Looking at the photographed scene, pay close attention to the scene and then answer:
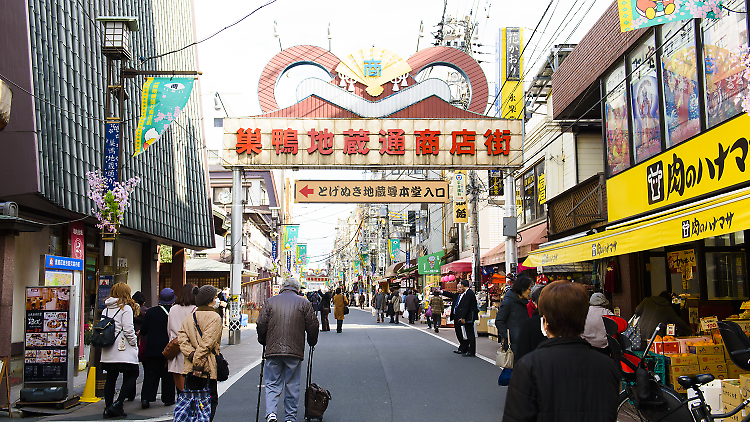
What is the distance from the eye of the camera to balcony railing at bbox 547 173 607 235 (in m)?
14.3

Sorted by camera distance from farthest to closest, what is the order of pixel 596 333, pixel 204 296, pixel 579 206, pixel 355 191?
pixel 355 191 < pixel 579 206 < pixel 596 333 < pixel 204 296

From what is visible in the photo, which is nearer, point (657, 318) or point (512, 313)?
point (512, 313)

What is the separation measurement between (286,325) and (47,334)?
14.0 feet

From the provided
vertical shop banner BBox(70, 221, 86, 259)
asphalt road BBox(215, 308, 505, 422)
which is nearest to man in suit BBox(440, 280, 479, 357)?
asphalt road BBox(215, 308, 505, 422)

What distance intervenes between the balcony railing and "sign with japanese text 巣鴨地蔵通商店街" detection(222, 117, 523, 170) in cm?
208

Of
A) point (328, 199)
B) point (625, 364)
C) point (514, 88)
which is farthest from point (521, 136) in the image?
point (625, 364)

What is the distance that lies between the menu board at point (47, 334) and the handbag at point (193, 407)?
360 cm

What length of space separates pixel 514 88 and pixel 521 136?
362 cm

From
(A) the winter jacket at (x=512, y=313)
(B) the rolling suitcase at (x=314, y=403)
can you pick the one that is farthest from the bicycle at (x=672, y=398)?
(B) the rolling suitcase at (x=314, y=403)

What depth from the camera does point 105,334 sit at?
814cm

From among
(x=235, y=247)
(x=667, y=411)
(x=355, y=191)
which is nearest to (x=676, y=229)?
(x=667, y=411)

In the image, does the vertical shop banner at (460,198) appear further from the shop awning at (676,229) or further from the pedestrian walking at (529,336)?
the pedestrian walking at (529,336)

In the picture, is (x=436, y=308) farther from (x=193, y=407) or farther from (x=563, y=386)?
(x=563, y=386)

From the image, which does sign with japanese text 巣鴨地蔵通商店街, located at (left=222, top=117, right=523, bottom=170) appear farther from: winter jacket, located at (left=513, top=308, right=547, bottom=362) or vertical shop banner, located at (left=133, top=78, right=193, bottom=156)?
winter jacket, located at (left=513, top=308, right=547, bottom=362)
